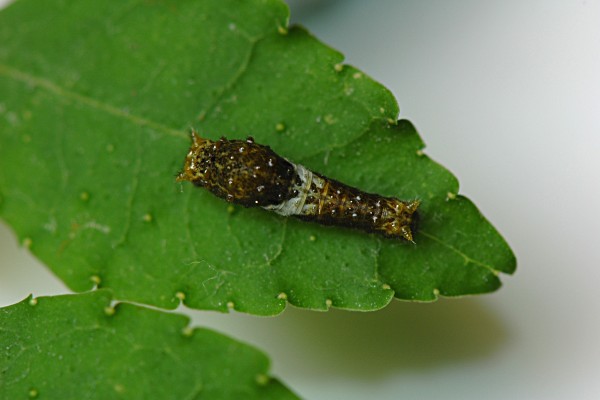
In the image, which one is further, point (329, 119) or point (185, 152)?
point (185, 152)

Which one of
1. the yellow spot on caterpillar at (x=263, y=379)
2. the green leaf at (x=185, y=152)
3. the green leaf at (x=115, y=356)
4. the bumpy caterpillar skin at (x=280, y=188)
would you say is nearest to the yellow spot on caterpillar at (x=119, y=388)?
the green leaf at (x=115, y=356)

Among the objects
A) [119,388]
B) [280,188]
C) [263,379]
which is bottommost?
[119,388]

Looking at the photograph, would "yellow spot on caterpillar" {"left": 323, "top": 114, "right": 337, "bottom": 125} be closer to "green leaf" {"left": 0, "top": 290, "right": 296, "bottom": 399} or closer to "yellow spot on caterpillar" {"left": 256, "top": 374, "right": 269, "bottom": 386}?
"green leaf" {"left": 0, "top": 290, "right": 296, "bottom": 399}

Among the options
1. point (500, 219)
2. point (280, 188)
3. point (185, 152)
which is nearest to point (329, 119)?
point (280, 188)

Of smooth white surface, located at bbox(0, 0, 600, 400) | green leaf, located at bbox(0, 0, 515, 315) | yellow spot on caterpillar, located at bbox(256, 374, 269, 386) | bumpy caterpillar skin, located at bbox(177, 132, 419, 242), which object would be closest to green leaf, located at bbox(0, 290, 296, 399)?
yellow spot on caterpillar, located at bbox(256, 374, 269, 386)

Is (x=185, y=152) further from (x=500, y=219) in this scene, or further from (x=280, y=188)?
(x=500, y=219)
